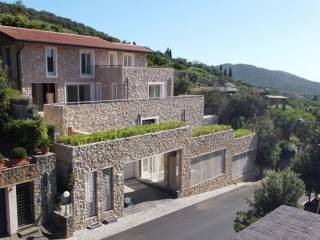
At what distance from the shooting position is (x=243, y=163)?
3544 cm

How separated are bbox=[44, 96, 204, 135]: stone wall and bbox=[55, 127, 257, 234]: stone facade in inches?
139

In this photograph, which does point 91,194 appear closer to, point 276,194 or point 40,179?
point 40,179

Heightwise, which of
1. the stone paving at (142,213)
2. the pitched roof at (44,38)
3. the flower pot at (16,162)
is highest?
the pitched roof at (44,38)

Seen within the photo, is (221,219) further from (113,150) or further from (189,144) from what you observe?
(113,150)

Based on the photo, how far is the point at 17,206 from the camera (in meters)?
17.6

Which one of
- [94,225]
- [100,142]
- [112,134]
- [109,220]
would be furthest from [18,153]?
[109,220]

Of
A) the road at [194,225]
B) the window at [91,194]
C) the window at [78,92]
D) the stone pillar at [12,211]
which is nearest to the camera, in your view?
the stone pillar at [12,211]

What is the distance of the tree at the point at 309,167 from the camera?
2608cm

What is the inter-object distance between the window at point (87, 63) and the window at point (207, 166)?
12.2 metres

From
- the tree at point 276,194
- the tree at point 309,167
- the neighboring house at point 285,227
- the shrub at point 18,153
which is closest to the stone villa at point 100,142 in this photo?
the shrub at point 18,153

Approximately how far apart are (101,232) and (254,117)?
30306 mm

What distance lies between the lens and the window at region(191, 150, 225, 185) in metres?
28.6

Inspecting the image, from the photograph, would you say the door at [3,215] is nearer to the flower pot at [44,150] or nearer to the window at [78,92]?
the flower pot at [44,150]

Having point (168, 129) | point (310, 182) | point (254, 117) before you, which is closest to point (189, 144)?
point (168, 129)
